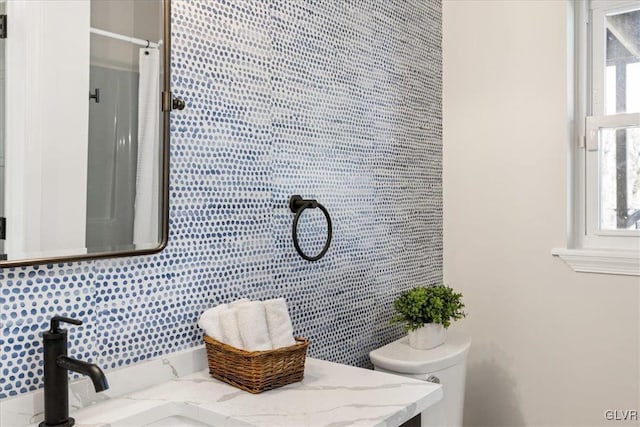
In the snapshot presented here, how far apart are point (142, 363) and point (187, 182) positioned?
16.3 inches

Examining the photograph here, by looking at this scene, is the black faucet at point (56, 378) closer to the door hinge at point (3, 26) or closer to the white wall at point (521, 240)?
the door hinge at point (3, 26)

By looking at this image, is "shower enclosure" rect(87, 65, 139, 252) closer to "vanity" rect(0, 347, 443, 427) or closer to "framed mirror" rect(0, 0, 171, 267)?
"framed mirror" rect(0, 0, 171, 267)

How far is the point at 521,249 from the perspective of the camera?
2115mm

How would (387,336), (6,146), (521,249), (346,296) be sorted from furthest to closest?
(521,249), (387,336), (346,296), (6,146)

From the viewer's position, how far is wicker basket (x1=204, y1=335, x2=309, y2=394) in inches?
45.1

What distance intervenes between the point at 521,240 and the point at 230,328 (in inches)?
52.6

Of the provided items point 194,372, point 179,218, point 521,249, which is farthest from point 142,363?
point 521,249

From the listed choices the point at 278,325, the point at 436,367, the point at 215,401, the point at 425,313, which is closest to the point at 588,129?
the point at 425,313

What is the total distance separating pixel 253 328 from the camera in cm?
121

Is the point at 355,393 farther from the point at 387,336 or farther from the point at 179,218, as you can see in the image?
the point at 387,336

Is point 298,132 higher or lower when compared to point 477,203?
higher

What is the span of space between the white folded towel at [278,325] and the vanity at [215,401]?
10 cm

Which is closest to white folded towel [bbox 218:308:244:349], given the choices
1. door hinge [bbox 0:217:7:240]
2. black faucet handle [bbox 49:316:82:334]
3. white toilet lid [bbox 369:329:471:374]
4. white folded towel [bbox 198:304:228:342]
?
white folded towel [bbox 198:304:228:342]

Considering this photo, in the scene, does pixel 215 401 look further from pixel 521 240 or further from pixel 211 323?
pixel 521 240
